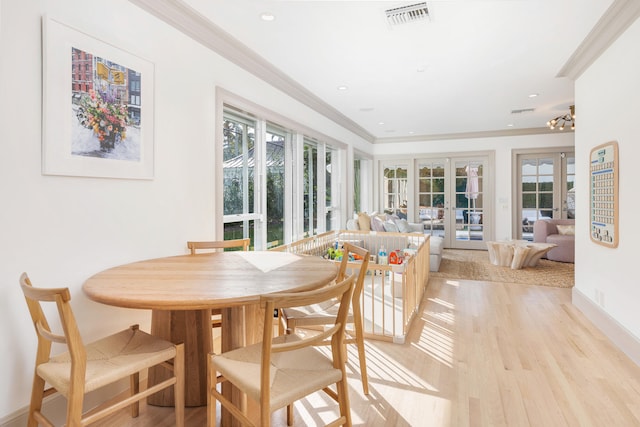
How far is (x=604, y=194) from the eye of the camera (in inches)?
121

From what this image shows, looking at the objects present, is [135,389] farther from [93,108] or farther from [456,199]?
[456,199]

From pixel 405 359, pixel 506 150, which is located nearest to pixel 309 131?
pixel 405 359

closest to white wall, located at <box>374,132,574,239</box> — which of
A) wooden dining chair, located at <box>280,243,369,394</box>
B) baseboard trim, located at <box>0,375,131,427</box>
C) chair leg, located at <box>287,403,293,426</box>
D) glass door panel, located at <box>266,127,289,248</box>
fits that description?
glass door panel, located at <box>266,127,289,248</box>

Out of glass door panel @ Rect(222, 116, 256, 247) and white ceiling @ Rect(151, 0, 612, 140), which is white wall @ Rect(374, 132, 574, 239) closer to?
white ceiling @ Rect(151, 0, 612, 140)

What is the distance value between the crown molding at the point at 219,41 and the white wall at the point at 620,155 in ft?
9.33

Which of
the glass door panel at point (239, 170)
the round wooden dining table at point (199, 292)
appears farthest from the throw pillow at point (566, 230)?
the round wooden dining table at point (199, 292)

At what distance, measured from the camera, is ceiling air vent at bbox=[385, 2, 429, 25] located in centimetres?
253

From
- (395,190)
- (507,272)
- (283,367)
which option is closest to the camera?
(283,367)

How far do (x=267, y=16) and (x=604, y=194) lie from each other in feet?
10.0

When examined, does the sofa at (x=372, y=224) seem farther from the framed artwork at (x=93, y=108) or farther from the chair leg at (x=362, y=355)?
the framed artwork at (x=93, y=108)

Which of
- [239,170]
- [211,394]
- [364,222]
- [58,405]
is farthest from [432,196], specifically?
[58,405]

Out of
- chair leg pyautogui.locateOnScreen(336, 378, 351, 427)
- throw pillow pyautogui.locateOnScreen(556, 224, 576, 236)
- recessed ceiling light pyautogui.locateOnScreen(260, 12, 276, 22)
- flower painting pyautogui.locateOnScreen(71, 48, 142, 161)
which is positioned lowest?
chair leg pyautogui.locateOnScreen(336, 378, 351, 427)

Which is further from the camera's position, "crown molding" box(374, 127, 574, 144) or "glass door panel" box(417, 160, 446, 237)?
"glass door panel" box(417, 160, 446, 237)

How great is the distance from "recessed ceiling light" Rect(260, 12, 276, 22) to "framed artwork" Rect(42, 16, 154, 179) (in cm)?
87
